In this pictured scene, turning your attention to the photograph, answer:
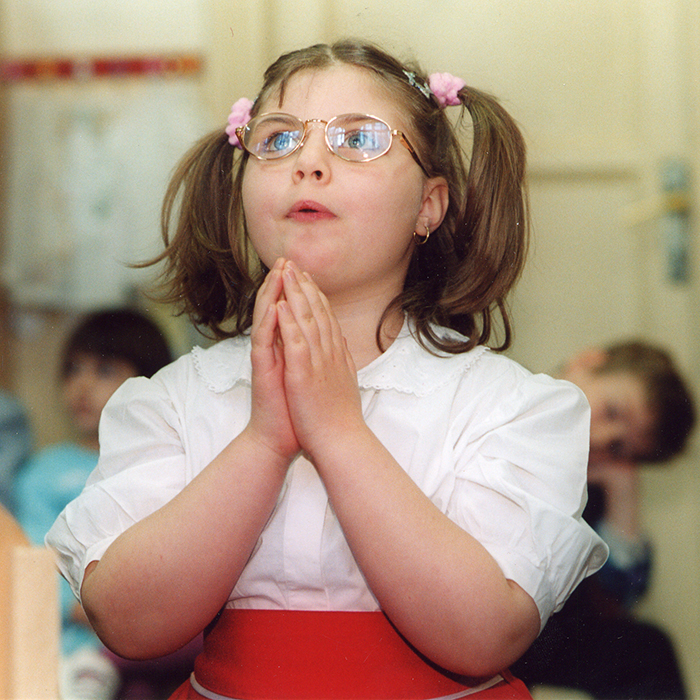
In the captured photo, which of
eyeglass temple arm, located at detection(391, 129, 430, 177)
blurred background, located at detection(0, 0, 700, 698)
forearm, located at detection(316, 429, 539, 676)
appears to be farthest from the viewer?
blurred background, located at detection(0, 0, 700, 698)

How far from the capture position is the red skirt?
623 mm

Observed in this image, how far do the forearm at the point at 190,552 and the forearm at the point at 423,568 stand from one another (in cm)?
6

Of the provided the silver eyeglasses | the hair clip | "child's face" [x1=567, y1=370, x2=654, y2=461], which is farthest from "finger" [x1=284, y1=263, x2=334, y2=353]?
"child's face" [x1=567, y1=370, x2=654, y2=461]

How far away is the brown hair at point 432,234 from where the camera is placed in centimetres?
72

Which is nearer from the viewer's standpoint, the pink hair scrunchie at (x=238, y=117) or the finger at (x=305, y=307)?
the finger at (x=305, y=307)

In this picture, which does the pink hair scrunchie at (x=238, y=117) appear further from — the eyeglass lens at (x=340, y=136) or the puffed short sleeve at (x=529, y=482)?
the puffed short sleeve at (x=529, y=482)

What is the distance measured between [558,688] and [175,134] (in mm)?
640

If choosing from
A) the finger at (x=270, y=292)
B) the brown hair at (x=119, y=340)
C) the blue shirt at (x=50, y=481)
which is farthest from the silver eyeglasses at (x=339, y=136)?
the blue shirt at (x=50, y=481)

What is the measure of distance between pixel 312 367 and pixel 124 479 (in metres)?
0.19

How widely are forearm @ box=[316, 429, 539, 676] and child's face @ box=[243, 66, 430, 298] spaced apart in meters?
0.16

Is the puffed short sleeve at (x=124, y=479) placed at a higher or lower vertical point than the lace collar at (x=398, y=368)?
lower

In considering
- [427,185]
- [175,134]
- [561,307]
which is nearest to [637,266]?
[561,307]

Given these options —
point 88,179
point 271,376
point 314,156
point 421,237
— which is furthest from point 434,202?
point 88,179

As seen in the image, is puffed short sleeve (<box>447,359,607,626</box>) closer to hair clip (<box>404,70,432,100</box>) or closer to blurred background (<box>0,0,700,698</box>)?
blurred background (<box>0,0,700,698</box>)
